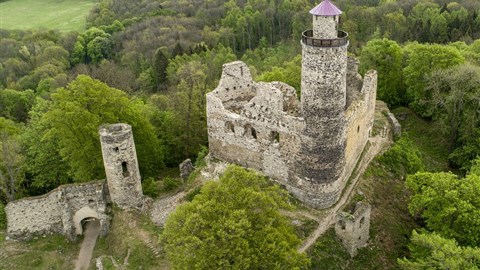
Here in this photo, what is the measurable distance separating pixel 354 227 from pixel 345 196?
369 cm

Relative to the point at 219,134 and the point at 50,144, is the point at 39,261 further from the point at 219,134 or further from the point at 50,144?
the point at 219,134

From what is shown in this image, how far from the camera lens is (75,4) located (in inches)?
3762

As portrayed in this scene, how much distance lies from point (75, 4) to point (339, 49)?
8361cm

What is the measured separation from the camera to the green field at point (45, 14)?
83875 millimetres

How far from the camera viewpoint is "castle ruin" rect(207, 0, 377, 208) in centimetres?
2472

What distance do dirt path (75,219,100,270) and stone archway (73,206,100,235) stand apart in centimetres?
69

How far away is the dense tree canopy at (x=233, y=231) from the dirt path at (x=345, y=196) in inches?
196

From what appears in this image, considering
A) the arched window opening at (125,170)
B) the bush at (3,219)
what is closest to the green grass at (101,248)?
the bush at (3,219)

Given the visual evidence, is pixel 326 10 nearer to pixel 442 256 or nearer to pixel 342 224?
pixel 342 224

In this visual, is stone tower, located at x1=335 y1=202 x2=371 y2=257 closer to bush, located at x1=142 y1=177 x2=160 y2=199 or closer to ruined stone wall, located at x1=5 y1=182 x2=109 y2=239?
bush, located at x1=142 y1=177 x2=160 y2=199

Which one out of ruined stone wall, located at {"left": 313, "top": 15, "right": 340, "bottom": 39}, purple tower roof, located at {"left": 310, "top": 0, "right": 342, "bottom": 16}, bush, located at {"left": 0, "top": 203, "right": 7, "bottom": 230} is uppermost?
purple tower roof, located at {"left": 310, "top": 0, "right": 342, "bottom": 16}

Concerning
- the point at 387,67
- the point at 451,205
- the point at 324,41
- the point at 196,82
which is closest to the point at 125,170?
the point at 324,41

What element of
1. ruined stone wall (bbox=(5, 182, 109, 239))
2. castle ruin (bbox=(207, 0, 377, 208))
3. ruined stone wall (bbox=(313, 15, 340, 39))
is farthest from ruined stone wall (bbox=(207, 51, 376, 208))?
ruined stone wall (bbox=(5, 182, 109, 239))

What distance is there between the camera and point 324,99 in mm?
25484
